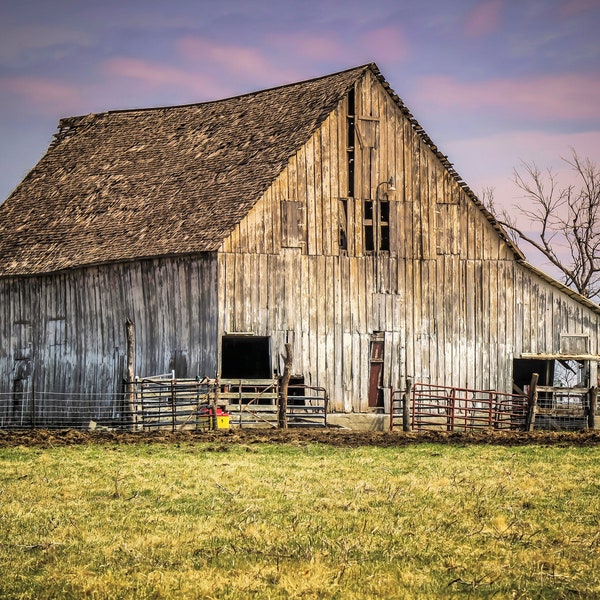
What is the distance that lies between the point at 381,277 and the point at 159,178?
785cm

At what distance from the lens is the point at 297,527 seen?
1311 cm

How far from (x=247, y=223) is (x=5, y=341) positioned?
9694mm

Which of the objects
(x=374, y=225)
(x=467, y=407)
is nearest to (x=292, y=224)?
(x=374, y=225)

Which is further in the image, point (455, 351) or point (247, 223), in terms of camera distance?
point (455, 351)

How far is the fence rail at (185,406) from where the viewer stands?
27500 millimetres

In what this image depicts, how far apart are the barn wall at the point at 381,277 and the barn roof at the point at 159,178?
0.53 metres

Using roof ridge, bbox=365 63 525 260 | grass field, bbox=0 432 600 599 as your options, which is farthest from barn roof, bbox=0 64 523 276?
grass field, bbox=0 432 600 599

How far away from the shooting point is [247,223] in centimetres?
3106

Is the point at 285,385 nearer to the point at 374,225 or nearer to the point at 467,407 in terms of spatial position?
the point at 467,407

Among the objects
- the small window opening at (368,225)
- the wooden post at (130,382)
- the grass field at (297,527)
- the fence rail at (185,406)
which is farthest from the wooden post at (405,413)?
the grass field at (297,527)

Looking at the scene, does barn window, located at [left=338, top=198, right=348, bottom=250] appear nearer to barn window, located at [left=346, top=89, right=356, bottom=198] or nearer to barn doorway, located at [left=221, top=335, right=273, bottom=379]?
barn window, located at [left=346, top=89, right=356, bottom=198]

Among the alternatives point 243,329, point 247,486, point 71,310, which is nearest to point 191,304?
point 243,329

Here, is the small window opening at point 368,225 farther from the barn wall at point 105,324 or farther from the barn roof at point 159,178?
the barn wall at point 105,324

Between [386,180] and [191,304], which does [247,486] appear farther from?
[386,180]
